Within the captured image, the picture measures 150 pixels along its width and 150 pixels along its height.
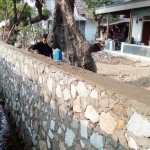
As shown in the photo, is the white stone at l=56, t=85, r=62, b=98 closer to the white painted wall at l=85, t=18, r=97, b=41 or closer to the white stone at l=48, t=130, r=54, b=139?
the white stone at l=48, t=130, r=54, b=139

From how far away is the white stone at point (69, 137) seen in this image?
8.39 ft

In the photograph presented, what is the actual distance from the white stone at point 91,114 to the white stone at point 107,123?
0.26 feet

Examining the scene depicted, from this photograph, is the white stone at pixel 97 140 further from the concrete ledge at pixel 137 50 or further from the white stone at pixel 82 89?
the concrete ledge at pixel 137 50

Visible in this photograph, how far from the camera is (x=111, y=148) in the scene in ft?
6.26

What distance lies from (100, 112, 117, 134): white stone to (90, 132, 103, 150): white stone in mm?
114

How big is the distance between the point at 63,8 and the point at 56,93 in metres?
3.27

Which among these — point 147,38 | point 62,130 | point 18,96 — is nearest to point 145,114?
point 62,130

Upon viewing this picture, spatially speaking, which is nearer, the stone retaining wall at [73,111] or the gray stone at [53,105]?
the stone retaining wall at [73,111]

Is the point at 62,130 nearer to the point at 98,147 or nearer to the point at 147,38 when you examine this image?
the point at 98,147

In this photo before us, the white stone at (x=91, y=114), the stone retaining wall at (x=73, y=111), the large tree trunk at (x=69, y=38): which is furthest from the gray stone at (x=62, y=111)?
the large tree trunk at (x=69, y=38)

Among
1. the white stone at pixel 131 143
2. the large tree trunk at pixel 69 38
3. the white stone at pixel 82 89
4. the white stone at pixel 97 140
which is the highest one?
the large tree trunk at pixel 69 38

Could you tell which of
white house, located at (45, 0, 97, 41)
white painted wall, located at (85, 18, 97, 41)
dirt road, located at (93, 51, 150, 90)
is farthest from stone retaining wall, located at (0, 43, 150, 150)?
white painted wall, located at (85, 18, 97, 41)

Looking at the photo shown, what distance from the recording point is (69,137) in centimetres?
262

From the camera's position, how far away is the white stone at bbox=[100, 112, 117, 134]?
6.18ft
